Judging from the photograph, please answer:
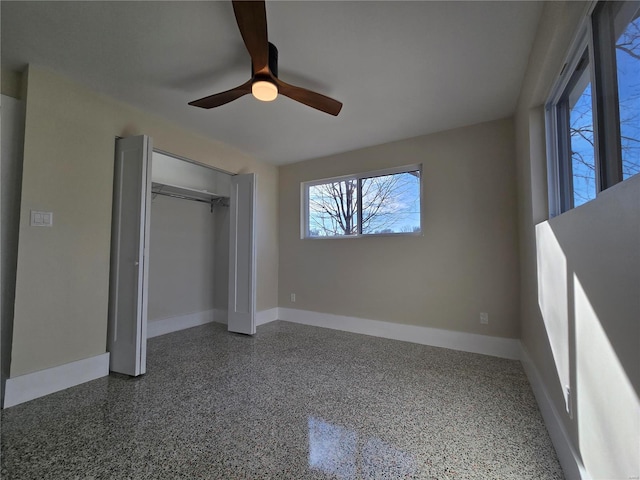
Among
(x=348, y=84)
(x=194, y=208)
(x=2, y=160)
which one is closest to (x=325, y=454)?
(x=348, y=84)

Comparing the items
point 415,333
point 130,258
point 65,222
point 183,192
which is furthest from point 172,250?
point 415,333

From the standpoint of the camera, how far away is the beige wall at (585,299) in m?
0.78

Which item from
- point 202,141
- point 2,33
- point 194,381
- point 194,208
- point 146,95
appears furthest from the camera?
point 194,208

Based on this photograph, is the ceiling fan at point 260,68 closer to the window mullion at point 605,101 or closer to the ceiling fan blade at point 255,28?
the ceiling fan blade at point 255,28

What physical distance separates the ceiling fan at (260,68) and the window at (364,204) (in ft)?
5.22

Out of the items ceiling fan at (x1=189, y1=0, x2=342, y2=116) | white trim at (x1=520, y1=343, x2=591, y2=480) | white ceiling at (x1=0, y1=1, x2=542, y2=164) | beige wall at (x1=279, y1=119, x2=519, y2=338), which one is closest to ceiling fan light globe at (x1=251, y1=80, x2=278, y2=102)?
ceiling fan at (x1=189, y1=0, x2=342, y2=116)

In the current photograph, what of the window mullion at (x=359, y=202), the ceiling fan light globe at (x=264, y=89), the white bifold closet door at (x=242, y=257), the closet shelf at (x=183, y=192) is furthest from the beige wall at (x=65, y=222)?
the window mullion at (x=359, y=202)

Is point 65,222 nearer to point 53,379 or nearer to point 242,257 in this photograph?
point 53,379

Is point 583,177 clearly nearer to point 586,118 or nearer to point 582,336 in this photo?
point 586,118

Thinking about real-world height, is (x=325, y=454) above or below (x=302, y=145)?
below

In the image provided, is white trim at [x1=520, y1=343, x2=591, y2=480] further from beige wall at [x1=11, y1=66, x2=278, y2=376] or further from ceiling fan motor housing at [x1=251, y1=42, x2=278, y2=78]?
beige wall at [x1=11, y1=66, x2=278, y2=376]

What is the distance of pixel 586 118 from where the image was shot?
52.6 inches

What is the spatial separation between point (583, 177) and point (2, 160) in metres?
3.72

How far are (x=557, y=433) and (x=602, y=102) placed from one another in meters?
1.61
